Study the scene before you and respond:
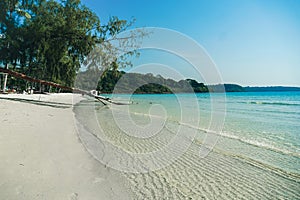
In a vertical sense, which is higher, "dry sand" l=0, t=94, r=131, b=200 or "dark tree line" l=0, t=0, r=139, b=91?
"dark tree line" l=0, t=0, r=139, b=91

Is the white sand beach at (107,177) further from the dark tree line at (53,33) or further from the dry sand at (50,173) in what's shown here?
the dark tree line at (53,33)

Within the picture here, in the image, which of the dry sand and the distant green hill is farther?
the distant green hill

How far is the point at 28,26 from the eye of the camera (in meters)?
24.4

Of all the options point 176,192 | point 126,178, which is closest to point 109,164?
point 126,178

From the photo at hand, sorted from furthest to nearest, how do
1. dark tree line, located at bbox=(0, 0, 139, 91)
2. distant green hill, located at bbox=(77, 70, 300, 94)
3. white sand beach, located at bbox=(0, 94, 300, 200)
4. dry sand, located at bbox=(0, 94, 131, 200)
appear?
dark tree line, located at bbox=(0, 0, 139, 91), distant green hill, located at bbox=(77, 70, 300, 94), white sand beach, located at bbox=(0, 94, 300, 200), dry sand, located at bbox=(0, 94, 131, 200)

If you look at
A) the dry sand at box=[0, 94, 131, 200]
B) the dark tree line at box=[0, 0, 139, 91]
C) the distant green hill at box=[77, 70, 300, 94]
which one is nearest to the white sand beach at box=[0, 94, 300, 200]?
the dry sand at box=[0, 94, 131, 200]

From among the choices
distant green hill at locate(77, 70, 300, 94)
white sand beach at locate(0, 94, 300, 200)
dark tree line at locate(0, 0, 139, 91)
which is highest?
dark tree line at locate(0, 0, 139, 91)

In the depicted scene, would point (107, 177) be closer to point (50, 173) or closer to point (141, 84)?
point (50, 173)

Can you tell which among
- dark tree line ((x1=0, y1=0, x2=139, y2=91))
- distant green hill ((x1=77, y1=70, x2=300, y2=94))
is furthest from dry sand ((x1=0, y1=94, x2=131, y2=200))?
dark tree line ((x1=0, y1=0, x2=139, y2=91))

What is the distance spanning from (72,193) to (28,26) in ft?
90.6

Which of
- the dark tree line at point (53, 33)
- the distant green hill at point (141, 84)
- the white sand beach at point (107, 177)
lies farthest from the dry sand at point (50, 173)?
the dark tree line at point (53, 33)

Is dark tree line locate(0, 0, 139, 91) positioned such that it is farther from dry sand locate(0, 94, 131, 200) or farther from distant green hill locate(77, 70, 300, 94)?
dry sand locate(0, 94, 131, 200)

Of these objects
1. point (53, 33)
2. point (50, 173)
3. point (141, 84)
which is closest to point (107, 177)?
point (50, 173)

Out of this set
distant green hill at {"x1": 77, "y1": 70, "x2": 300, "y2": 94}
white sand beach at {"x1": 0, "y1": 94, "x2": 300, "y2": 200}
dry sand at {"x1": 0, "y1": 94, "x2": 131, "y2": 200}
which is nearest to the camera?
dry sand at {"x1": 0, "y1": 94, "x2": 131, "y2": 200}
